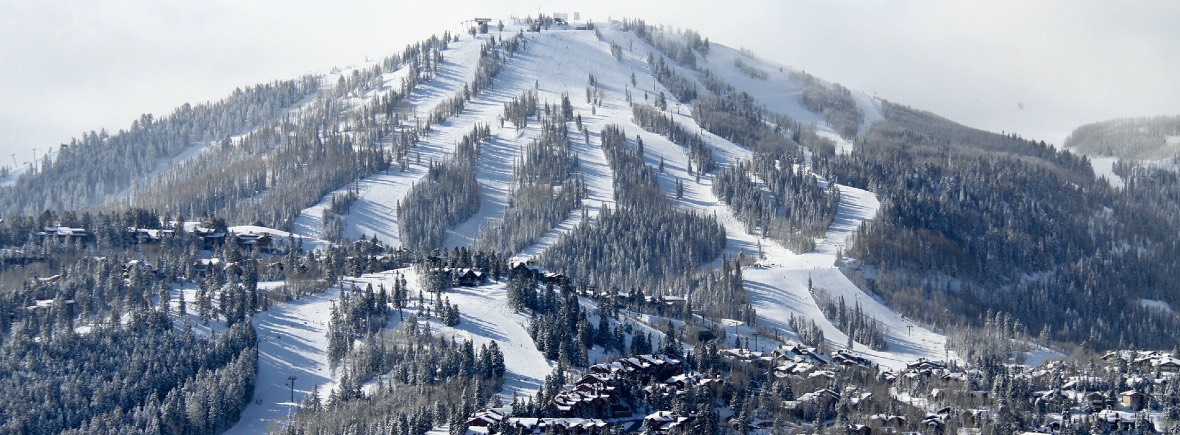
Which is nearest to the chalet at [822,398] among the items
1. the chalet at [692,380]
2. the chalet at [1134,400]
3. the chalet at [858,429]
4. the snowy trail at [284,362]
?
the chalet at [858,429]

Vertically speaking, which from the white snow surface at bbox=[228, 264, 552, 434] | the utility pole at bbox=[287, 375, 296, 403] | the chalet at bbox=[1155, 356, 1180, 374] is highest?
the chalet at bbox=[1155, 356, 1180, 374]

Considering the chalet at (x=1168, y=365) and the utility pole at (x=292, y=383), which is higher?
the chalet at (x=1168, y=365)

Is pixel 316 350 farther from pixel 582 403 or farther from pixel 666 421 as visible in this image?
pixel 666 421

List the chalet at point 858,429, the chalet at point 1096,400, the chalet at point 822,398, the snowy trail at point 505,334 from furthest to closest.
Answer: the chalet at point 1096,400, the snowy trail at point 505,334, the chalet at point 822,398, the chalet at point 858,429

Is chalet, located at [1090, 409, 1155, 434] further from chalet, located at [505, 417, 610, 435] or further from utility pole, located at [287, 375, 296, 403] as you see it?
utility pole, located at [287, 375, 296, 403]

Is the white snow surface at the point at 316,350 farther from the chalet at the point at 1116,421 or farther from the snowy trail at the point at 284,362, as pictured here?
the chalet at the point at 1116,421

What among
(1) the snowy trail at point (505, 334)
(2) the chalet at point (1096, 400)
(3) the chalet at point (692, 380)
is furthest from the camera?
(2) the chalet at point (1096, 400)

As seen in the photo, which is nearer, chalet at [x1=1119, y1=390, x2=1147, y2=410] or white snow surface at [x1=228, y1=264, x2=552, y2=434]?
white snow surface at [x1=228, y1=264, x2=552, y2=434]

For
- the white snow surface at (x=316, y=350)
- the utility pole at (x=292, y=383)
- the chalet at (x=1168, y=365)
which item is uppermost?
the chalet at (x=1168, y=365)

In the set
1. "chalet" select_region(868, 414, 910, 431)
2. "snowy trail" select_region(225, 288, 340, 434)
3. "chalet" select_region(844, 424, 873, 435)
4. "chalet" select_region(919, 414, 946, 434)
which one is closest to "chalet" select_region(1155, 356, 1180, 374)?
"chalet" select_region(919, 414, 946, 434)

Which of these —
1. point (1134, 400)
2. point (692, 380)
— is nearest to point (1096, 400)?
point (1134, 400)

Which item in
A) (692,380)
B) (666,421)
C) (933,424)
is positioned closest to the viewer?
(666,421)

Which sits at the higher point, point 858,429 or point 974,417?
point 974,417
